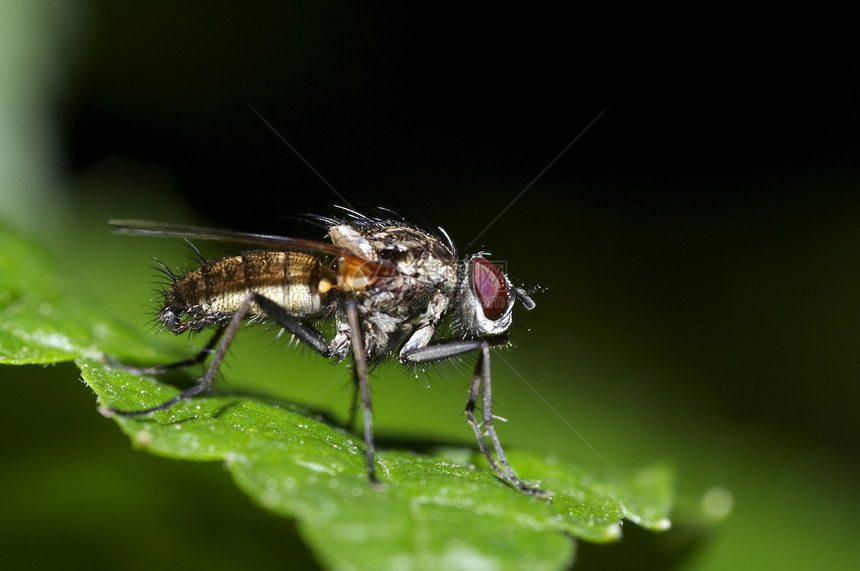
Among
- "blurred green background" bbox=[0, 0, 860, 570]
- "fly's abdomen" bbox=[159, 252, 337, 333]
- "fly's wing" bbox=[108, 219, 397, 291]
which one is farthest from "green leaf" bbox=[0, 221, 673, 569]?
"blurred green background" bbox=[0, 0, 860, 570]

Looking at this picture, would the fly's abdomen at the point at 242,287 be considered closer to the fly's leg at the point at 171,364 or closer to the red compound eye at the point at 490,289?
the fly's leg at the point at 171,364

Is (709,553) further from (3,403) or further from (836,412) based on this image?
(3,403)

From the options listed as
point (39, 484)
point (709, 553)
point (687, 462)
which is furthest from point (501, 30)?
point (39, 484)

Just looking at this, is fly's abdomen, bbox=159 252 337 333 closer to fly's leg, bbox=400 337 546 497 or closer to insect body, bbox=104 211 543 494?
insect body, bbox=104 211 543 494

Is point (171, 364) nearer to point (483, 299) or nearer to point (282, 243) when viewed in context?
point (282, 243)

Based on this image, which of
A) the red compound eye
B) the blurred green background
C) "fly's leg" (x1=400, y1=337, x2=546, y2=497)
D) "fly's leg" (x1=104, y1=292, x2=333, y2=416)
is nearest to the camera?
"fly's leg" (x1=104, y1=292, x2=333, y2=416)

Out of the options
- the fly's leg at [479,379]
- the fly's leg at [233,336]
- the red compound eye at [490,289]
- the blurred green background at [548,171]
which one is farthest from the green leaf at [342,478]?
the blurred green background at [548,171]

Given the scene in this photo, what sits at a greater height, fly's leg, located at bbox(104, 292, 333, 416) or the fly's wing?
the fly's wing
